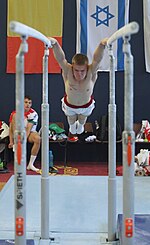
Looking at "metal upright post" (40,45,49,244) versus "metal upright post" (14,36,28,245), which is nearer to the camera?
"metal upright post" (14,36,28,245)

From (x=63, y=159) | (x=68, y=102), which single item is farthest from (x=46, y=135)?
(x=63, y=159)

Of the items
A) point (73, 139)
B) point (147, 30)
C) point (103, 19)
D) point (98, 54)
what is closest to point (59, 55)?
point (98, 54)

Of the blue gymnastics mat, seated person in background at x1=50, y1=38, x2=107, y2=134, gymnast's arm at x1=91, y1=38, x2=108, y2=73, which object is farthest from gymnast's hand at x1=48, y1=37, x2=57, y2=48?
the blue gymnastics mat

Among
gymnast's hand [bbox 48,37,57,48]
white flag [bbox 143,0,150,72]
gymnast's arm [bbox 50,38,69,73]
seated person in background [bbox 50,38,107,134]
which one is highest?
white flag [bbox 143,0,150,72]

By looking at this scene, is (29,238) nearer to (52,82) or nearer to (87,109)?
(87,109)

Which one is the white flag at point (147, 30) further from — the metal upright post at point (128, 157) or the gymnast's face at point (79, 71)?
the metal upright post at point (128, 157)

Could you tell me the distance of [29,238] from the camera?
4.07 m

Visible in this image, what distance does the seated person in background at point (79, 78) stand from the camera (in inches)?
160

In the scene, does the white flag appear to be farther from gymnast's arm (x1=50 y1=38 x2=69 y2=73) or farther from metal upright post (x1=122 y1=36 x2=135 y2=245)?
metal upright post (x1=122 y1=36 x2=135 y2=245)

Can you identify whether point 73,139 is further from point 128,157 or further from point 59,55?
point 128,157

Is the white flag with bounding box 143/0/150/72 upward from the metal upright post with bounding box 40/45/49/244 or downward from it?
upward

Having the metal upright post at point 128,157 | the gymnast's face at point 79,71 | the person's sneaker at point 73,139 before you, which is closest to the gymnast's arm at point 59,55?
the gymnast's face at point 79,71

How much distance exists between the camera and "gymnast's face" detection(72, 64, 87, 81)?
4.09 meters

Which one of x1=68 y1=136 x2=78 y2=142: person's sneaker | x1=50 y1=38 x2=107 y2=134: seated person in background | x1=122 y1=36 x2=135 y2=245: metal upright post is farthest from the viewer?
x1=68 y1=136 x2=78 y2=142: person's sneaker
